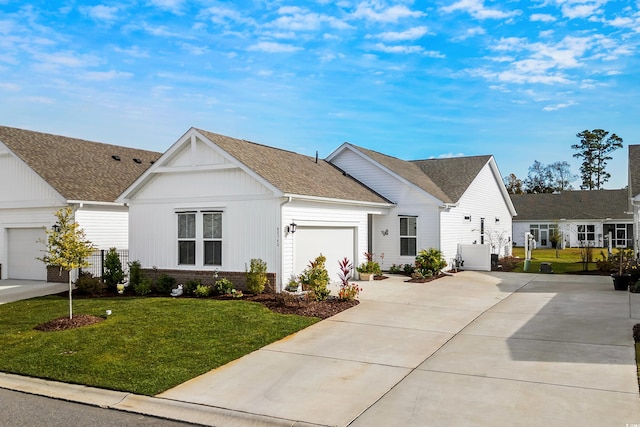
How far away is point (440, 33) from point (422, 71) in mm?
3969

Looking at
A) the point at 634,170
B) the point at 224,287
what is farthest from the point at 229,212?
the point at 634,170

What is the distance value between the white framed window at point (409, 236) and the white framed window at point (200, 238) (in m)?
9.53

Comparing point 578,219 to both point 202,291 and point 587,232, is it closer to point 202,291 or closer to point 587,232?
point 587,232

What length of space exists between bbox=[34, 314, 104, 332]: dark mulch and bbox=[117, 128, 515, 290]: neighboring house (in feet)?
16.3

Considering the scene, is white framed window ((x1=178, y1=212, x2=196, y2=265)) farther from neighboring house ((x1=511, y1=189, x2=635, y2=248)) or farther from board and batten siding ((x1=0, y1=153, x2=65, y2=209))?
neighboring house ((x1=511, y1=189, x2=635, y2=248))

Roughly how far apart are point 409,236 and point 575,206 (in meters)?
27.5

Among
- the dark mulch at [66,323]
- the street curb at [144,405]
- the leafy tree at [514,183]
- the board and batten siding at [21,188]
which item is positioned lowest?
the street curb at [144,405]

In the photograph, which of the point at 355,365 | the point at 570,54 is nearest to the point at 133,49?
the point at 355,365

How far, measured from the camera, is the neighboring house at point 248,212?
15.9 meters

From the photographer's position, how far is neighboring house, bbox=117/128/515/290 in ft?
52.1

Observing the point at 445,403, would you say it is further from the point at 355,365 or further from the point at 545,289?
the point at 545,289

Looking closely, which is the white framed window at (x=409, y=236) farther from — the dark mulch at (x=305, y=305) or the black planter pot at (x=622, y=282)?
the dark mulch at (x=305, y=305)

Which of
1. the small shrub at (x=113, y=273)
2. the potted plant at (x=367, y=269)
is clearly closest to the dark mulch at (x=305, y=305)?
the potted plant at (x=367, y=269)

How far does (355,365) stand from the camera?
331 inches
